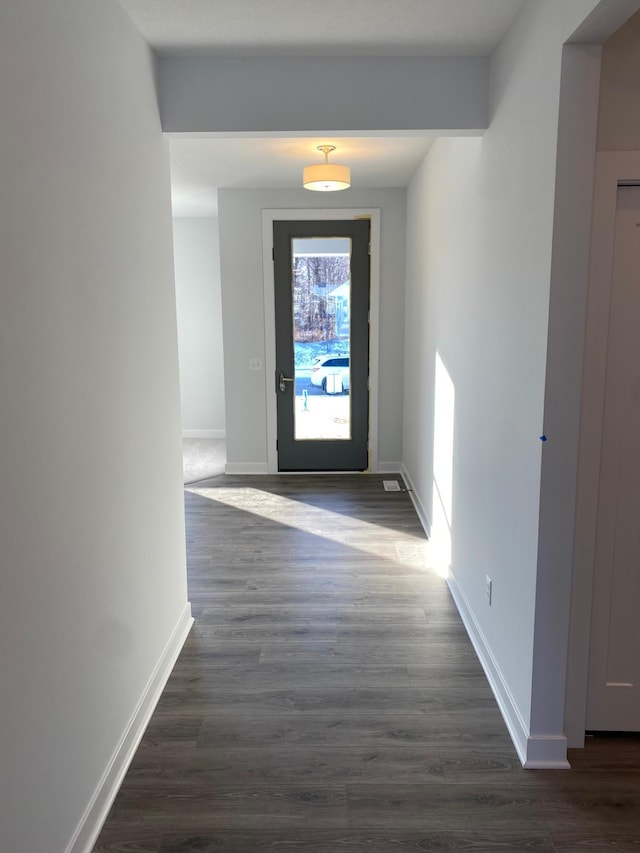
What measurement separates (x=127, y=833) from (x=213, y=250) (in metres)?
6.29

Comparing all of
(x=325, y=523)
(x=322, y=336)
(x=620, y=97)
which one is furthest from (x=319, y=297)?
(x=620, y=97)

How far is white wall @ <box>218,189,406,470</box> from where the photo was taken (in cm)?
550

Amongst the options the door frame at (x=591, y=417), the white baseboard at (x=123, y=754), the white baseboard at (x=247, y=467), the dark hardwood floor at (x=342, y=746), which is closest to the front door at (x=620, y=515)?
the door frame at (x=591, y=417)

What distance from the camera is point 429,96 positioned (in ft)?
8.54

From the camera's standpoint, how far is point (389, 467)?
5930 mm

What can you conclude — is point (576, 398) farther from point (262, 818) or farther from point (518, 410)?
point (262, 818)

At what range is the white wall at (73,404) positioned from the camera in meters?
1.41

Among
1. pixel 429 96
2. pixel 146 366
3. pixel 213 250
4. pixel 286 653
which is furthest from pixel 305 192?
pixel 286 653

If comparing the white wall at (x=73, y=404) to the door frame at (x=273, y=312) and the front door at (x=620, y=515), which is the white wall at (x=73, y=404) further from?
the door frame at (x=273, y=312)

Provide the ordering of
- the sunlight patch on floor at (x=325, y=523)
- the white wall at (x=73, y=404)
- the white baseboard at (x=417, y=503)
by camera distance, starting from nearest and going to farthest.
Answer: the white wall at (x=73, y=404)
the sunlight patch on floor at (x=325, y=523)
the white baseboard at (x=417, y=503)

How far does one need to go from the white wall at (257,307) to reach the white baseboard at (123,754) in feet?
10.0

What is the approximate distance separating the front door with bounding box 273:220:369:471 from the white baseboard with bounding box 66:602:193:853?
3.08 m

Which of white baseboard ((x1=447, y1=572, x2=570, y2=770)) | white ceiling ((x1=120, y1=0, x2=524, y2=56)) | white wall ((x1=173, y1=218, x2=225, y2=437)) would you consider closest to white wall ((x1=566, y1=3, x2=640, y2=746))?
white baseboard ((x1=447, y1=572, x2=570, y2=770))

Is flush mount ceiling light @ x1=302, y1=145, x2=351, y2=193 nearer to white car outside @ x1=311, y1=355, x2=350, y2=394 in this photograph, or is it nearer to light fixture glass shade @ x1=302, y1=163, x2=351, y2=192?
light fixture glass shade @ x1=302, y1=163, x2=351, y2=192
